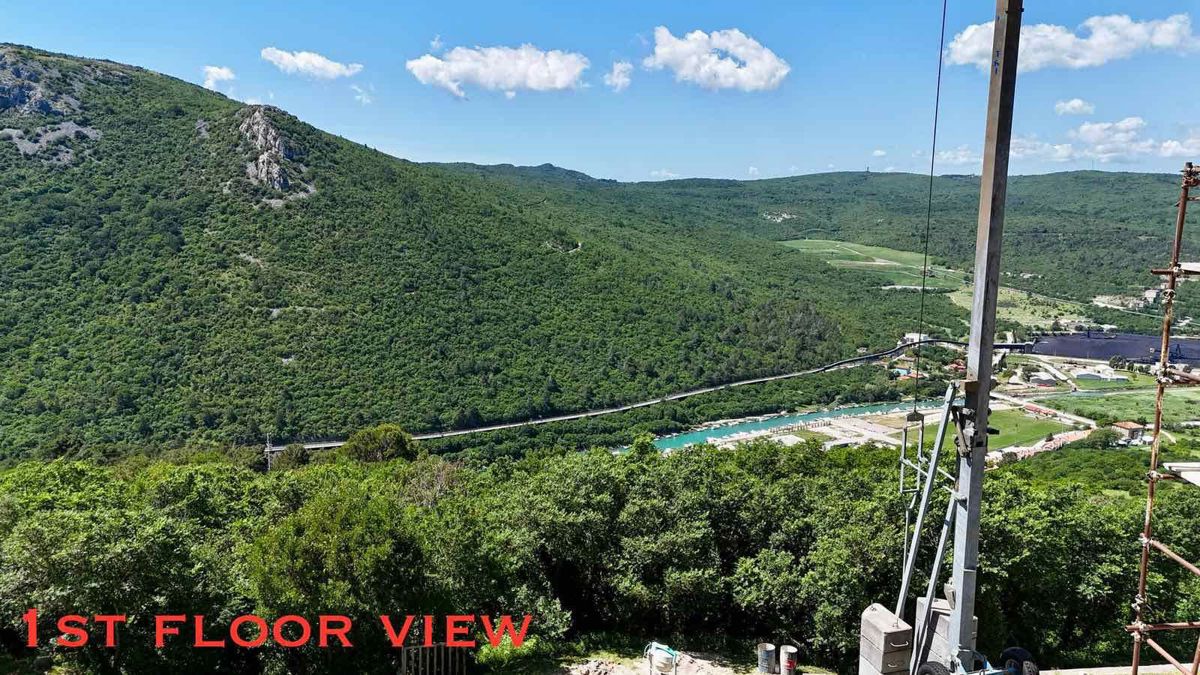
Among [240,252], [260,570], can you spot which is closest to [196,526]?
[260,570]

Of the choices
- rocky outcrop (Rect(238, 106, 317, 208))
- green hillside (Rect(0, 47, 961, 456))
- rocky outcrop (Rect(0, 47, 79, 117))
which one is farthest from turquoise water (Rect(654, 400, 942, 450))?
rocky outcrop (Rect(0, 47, 79, 117))

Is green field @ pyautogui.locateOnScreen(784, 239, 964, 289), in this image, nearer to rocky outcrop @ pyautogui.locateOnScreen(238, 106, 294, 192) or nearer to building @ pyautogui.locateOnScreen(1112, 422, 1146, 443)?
building @ pyautogui.locateOnScreen(1112, 422, 1146, 443)

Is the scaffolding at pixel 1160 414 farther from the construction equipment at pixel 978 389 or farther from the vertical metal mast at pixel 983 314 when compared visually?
the vertical metal mast at pixel 983 314

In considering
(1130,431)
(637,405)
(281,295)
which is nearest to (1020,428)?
(1130,431)

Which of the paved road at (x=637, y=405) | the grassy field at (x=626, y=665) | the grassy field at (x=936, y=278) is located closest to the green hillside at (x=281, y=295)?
the paved road at (x=637, y=405)

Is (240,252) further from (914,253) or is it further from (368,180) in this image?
(914,253)

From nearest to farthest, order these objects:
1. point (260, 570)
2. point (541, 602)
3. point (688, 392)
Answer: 1. point (260, 570)
2. point (541, 602)
3. point (688, 392)
